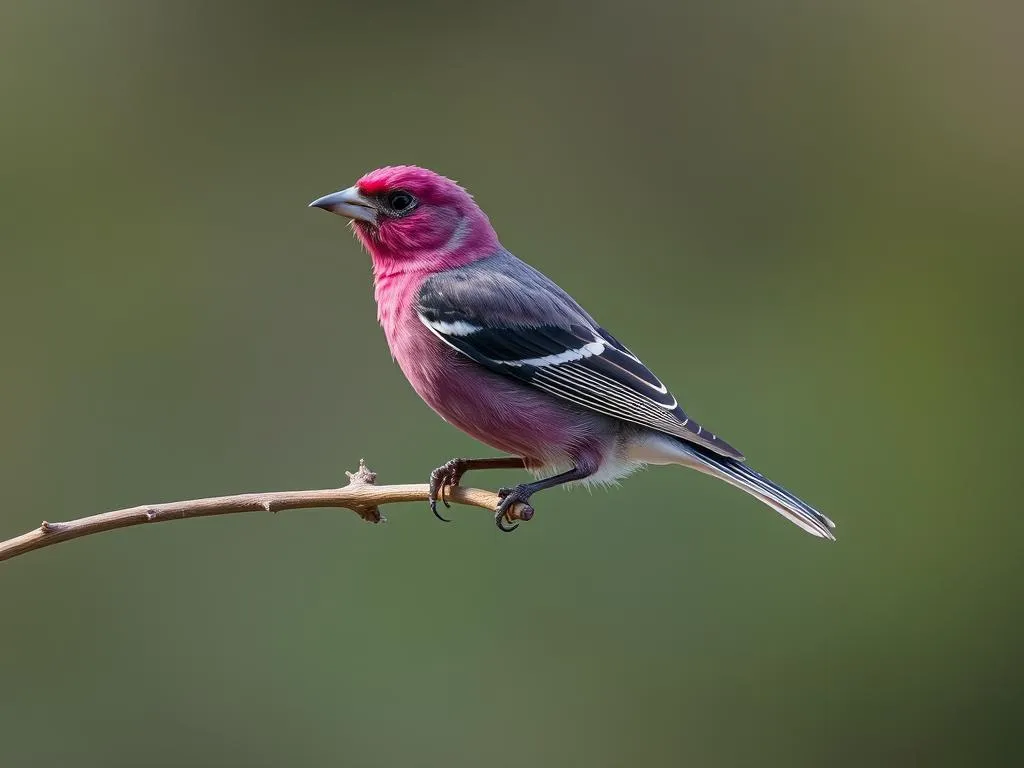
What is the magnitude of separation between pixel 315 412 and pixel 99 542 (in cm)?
158

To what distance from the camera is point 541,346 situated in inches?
177

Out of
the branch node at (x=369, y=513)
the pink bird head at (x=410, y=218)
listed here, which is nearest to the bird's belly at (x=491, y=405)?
the pink bird head at (x=410, y=218)

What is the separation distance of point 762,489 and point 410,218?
169 centimetres

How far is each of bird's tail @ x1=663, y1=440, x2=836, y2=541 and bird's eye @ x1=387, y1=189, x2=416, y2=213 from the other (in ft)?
4.68

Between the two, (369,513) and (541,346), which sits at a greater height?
(541,346)

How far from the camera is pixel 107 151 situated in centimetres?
888

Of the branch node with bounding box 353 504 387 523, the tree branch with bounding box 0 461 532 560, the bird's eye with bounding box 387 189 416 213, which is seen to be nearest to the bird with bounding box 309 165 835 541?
the bird's eye with bounding box 387 189 416 213

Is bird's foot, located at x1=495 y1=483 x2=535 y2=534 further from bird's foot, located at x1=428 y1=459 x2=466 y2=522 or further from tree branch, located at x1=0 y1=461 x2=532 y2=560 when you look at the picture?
bird's foot, located at x1=428 y1=459 x2=466 y2=522

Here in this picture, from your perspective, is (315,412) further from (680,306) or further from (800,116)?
(800,116)

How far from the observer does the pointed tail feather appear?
4148 millimetres

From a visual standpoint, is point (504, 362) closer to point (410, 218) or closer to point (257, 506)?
point (410, 218)

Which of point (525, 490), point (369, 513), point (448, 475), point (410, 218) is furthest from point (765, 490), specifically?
point (410, 218)

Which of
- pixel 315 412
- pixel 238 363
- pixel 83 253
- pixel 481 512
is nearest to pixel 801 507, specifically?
pixel 481 512

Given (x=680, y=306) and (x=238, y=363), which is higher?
(x=680, y=306)
